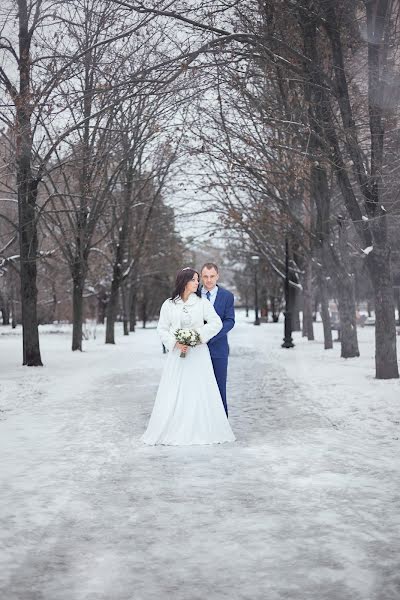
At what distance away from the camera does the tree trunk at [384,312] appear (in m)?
15.7

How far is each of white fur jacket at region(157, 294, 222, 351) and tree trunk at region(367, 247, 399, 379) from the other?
742 cm

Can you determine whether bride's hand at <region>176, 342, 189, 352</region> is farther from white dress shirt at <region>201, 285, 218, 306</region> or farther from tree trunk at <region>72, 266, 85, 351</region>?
tree trunk at <region>72, 266, 85, 351</region>

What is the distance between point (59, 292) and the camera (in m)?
57.4

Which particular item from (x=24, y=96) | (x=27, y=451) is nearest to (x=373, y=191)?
(x=24, y=96)

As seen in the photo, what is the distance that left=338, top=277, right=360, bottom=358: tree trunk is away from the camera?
2250 centimetres

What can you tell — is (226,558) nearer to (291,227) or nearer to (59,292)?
(291,227)

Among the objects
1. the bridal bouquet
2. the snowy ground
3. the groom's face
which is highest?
the groom's face

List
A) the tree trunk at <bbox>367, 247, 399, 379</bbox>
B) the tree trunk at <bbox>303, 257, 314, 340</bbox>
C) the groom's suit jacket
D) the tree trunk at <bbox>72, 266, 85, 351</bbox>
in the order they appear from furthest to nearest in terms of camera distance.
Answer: the tree trunk at <bbox>303, 257, 314, 340</bbox>, the tree trunk at <bbox>72, 266, 85, 351</bbox>, the tree trunk at <bbox>367, 247, 399, 379</bbox>, the groom's suit jacket

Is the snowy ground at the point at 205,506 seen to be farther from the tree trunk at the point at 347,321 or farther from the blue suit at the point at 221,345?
the tree trunk at the point at 347,321

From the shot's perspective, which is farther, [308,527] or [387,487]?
[387,487]

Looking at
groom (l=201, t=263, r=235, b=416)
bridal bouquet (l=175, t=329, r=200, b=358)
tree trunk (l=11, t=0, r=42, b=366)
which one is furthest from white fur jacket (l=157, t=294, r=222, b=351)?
tree trunk (l=11, t=0, r=42, b=366)

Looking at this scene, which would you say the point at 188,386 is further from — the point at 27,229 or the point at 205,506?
the point at 27,229

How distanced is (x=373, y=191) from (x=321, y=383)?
4.06 m

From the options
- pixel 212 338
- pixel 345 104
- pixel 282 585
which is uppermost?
pixel 345 104
